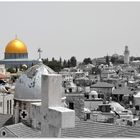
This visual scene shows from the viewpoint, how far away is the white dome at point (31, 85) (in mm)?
9402

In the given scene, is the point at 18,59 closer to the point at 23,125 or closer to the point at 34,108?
the point at 23,125

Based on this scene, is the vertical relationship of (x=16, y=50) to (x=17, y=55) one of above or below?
above

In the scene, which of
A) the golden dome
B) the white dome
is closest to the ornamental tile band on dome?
the golden dome

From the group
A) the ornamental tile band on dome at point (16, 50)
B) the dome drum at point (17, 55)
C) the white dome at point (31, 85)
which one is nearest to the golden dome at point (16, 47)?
the ornamental tile band on dome at point (16, 50)

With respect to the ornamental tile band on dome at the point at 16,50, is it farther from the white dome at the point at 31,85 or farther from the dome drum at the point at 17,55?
the white dome at the point at 31,85

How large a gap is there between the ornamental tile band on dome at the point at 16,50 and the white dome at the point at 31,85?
1137 inches

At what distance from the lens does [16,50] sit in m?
38.7

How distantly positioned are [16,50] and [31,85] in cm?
2956

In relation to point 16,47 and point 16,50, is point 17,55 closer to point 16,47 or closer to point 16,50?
point 16,50

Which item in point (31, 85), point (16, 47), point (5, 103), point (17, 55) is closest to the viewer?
point (31, 85)

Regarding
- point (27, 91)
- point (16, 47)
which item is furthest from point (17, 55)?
point (27, 91)

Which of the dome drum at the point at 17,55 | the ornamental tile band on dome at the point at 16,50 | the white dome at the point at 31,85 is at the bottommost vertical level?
the white dome at the point at 31,85

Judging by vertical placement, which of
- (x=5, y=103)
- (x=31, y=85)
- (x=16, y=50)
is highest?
(x=16, y=50)

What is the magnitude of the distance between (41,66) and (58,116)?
648cm
